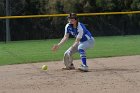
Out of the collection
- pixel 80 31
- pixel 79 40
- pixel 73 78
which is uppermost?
pixel 80 31

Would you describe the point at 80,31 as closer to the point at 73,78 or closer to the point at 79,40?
the point at 79,40

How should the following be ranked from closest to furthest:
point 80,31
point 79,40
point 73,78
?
1. point 73,78
2. point 80,31
3. point 79,40

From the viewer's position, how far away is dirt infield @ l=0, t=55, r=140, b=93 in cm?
950

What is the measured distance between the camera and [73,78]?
1106 cm

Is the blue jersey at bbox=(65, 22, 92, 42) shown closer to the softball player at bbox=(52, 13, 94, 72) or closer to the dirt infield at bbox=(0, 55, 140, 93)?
the softball player at bbox=(52, 13, 94, 72)

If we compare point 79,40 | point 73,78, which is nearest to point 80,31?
point 79,40

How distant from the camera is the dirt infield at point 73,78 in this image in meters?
9.50

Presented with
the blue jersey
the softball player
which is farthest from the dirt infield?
the blue jersey

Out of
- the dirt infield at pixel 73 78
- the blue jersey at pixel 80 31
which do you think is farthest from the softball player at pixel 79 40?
the dirt infield at pixel 73 78

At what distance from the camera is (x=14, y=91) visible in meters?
9.36

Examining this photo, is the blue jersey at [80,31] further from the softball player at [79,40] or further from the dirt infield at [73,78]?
the dirt infield at [73,78]

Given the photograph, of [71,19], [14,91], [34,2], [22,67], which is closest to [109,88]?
[14,91]

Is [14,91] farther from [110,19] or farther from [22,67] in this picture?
[110,19]

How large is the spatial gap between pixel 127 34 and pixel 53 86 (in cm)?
2141
